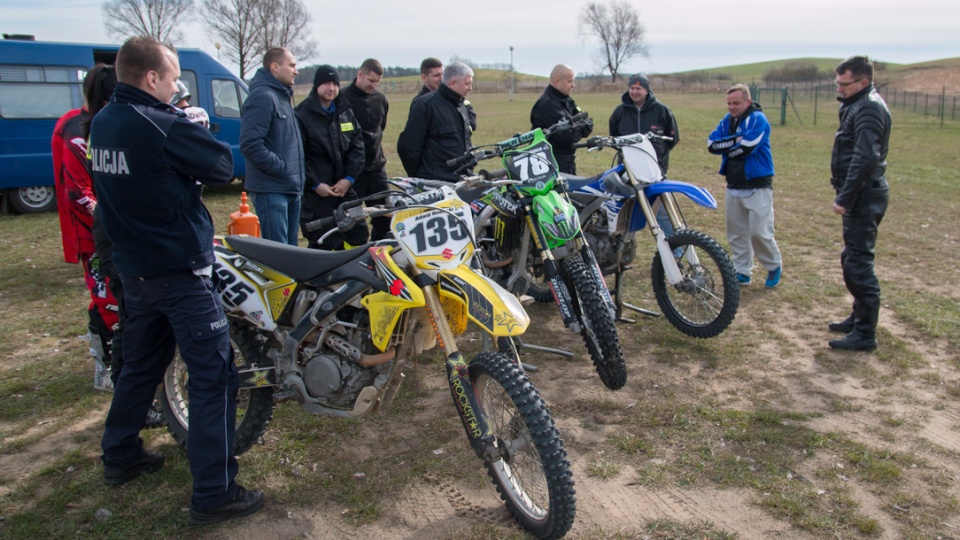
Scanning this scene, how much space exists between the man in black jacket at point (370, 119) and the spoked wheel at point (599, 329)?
105 inches

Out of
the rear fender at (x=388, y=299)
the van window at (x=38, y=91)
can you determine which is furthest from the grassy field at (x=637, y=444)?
the van window at (x=38, y=91)

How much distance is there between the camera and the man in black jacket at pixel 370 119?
21.4 feet

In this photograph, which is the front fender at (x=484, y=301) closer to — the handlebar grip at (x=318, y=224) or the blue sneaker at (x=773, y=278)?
the handlebar grip at (x=318, y=224)

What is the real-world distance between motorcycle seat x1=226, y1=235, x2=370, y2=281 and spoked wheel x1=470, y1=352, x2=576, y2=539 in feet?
2.73

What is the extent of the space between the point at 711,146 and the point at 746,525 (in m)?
4.33

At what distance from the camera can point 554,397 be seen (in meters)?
4.41

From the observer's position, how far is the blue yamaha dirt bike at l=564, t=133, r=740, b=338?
512 cm

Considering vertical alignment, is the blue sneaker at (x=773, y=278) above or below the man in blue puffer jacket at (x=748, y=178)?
below

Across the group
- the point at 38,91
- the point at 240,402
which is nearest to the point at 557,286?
the point at 240,402

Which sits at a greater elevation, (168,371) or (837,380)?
(168,371)

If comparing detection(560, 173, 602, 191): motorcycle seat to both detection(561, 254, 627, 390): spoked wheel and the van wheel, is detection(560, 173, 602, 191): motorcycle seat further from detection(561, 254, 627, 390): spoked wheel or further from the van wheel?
the van wheel

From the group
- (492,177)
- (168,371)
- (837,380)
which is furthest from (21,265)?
(837,380)

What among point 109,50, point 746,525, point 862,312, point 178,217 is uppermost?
point 109,50

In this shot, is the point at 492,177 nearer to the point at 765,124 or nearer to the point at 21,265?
the point at 765,124
